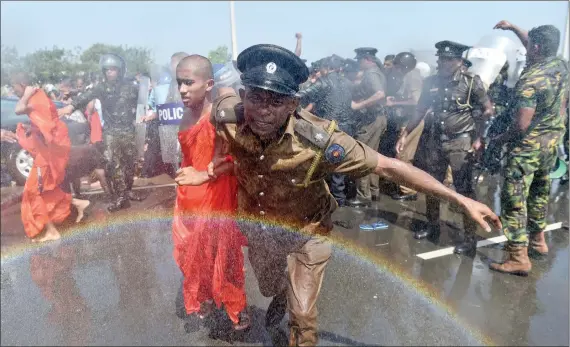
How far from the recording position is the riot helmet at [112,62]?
6023 mm

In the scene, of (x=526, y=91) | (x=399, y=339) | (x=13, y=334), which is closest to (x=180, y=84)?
(x=13, y=334)

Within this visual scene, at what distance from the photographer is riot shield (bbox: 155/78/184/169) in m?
5.63

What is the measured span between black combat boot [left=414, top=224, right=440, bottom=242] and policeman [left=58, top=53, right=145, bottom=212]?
4.13m

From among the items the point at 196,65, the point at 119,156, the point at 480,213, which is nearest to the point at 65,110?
the point at 119,156

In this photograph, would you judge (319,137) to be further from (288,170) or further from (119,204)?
(119,204)

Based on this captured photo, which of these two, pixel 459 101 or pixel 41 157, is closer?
pixel 459 101

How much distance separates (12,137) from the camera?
559 centimetres

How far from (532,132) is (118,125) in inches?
205

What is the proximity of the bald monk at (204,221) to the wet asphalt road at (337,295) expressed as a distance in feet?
1.04

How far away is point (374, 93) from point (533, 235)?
277cm

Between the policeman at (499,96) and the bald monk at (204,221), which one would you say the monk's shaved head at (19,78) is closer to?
the bald monk at (204,221)

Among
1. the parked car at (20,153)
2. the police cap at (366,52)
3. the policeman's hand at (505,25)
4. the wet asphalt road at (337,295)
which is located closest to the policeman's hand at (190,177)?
the wet asphalt road at (337,295)

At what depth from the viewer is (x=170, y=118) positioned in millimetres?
5723

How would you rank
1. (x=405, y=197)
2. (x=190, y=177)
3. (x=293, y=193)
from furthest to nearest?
(x=405, y=197)
(x=190, y=177)
(x=293, y=193)
